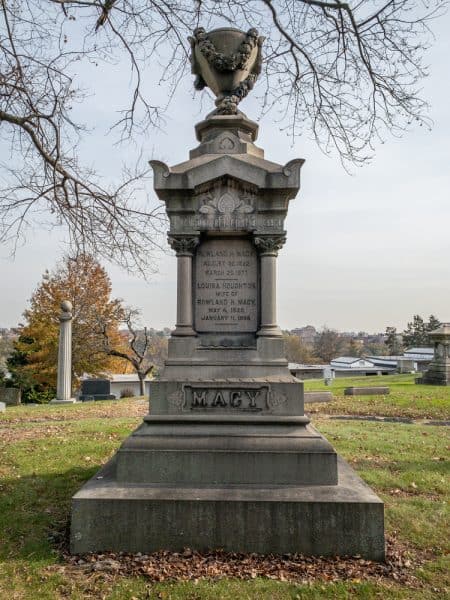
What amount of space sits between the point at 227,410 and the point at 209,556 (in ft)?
4.95

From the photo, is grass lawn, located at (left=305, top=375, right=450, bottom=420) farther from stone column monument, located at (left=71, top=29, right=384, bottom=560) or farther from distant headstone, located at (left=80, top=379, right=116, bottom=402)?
distant headstone, located at (left=80, top=379, right=116, bottom=402)

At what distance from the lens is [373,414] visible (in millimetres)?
14172

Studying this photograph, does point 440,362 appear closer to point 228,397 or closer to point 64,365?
point 64,365

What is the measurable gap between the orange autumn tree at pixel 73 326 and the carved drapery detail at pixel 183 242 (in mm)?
24217

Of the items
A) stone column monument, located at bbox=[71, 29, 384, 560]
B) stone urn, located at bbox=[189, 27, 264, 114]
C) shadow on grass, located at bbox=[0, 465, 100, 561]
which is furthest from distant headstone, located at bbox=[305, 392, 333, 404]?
stone urn, located at bbox=[189, 27, 264, 114]

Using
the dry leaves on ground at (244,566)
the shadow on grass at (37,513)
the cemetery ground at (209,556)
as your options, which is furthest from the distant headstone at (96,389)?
the dry leaves on ground at (244,566)

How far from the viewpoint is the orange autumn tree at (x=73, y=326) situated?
96.4ft

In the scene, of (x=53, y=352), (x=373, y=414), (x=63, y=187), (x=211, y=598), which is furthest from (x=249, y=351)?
(x=53, y=352)

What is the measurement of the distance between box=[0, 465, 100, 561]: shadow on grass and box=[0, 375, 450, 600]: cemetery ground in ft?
0.03

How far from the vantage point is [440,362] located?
22609mm

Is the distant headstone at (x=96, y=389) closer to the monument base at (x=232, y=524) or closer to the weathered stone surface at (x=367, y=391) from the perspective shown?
the weathered stone surface at (x=367, y=391)

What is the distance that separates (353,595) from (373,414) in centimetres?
1128

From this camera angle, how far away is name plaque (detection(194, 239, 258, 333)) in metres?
5.71

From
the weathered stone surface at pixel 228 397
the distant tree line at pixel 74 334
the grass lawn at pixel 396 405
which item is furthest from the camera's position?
the distant tree line at pixel 74 334
